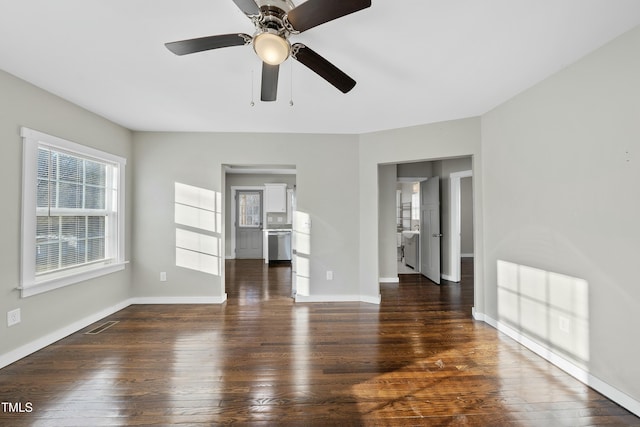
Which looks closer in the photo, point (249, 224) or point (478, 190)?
point (478, 190)

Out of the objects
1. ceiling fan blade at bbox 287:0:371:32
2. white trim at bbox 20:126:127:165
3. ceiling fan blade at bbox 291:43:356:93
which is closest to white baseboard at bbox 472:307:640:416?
Result: ceiling fan blade at bbox 291:43:356:93

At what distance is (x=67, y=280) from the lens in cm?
278

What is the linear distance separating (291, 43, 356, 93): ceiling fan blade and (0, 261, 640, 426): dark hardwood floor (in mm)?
2195

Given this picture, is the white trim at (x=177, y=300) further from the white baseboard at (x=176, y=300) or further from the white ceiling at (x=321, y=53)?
the white ceiling at (x=321, y=53)

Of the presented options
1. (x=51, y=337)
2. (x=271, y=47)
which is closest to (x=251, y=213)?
(x=51, y=337)

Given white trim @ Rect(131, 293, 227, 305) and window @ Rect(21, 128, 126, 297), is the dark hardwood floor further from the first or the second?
window @ Rect(21, 128, 126, 297)

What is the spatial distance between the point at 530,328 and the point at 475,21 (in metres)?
2.67

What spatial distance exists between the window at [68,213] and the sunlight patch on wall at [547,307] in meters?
4.62

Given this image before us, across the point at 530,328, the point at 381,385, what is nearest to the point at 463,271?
the point at 530,328

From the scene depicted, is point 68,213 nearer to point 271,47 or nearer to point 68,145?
point 68,145

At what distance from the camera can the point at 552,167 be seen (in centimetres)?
232

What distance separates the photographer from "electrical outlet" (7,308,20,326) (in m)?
2.28

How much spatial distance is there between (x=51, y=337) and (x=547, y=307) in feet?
15.4

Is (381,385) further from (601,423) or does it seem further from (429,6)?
(429,6)
